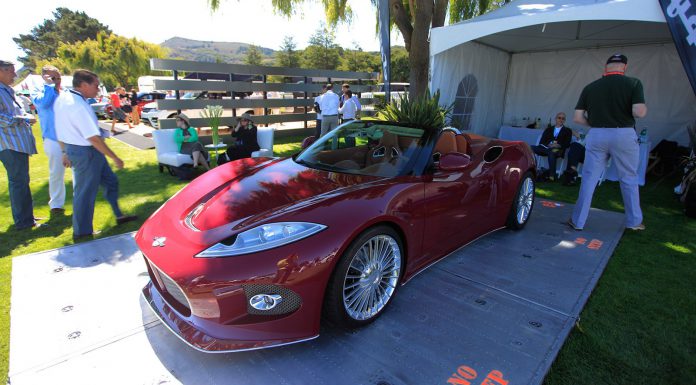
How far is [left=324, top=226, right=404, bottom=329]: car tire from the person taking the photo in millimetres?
2113

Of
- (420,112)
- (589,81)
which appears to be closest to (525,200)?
(420,112)

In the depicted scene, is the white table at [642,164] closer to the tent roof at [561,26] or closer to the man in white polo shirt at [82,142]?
the tent roof at [561,26]

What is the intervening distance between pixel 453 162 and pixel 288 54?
6177cm

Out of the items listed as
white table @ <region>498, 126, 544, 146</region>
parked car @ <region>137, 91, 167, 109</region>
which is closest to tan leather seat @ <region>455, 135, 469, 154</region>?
white table @ <region>498, 126, 544, 146</region>

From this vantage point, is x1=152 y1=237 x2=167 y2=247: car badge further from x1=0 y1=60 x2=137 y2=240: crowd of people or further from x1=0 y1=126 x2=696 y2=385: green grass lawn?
x1=0 y1=60 x2=137 y2=240: crowd of people

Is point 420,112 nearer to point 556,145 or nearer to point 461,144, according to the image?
point 556,145

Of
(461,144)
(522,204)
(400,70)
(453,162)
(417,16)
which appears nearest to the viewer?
(453,162)

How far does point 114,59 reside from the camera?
1688 inches

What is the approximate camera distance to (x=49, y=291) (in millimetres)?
2766

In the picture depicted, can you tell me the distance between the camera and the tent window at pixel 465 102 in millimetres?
8938

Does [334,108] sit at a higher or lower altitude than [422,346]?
higher

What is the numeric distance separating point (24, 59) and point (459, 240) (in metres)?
109

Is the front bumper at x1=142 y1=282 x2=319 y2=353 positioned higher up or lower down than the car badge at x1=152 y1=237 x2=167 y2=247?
lower down

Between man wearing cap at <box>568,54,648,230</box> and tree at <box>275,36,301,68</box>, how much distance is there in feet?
191
